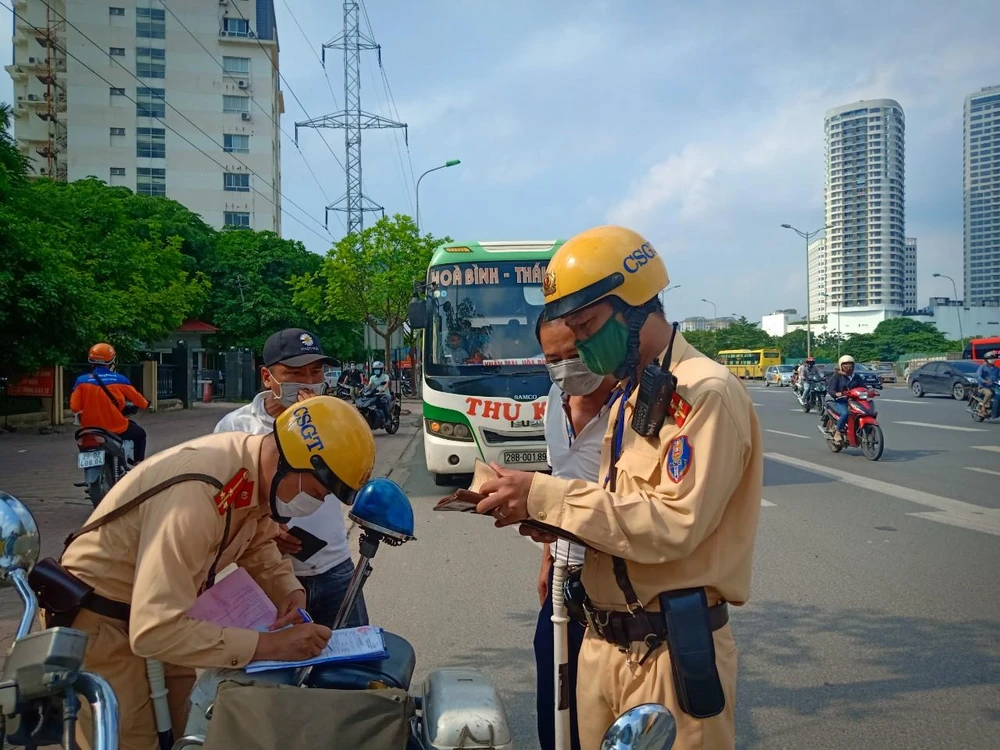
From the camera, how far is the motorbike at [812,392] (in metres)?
20.8

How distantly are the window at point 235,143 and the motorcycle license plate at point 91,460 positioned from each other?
201 ft

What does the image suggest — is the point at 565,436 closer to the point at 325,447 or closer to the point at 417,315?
the point at 325,447

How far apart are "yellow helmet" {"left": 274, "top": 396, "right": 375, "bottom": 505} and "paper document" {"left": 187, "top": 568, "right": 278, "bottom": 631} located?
0.38 meters

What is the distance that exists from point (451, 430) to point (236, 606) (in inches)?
282

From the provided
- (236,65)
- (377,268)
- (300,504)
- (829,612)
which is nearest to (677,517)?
(300,504)

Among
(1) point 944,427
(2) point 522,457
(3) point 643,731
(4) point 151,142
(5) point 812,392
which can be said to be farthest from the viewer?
(4) point 151,142

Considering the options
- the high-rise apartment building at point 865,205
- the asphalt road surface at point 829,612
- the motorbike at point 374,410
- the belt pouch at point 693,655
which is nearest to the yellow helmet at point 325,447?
the belt pouch at point 693,655

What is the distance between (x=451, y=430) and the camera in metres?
9.36

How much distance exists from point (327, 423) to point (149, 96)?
6908cm

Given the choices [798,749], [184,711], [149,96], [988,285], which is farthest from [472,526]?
[988,285]

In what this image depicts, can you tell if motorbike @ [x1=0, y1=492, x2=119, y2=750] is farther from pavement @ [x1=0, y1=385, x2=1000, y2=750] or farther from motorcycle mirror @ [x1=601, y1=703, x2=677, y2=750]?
pavement @ [x1=0, y1=385, x2=1000, y2=750]

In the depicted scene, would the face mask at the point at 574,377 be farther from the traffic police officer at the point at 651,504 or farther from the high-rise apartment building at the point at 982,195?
the high-rise apartment building at the point at 982,195

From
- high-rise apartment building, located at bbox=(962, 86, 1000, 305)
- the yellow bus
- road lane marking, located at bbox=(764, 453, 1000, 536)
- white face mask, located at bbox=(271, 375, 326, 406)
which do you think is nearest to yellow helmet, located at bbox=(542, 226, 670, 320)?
white face mask, located at bbox=(271, 375, 326, 406)

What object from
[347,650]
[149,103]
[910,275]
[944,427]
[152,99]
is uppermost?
[152,99]
